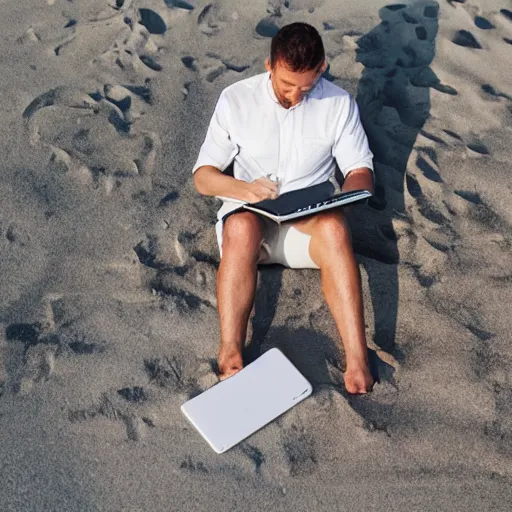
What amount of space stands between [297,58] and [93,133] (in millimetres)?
1617

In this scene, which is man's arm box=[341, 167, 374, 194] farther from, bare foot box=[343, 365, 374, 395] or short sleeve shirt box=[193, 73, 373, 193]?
bare foot box=[343, 365, 374, 395]

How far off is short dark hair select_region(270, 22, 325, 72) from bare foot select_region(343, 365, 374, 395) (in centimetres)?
133

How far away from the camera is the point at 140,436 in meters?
3.17

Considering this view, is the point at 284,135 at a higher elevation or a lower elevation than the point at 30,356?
higher

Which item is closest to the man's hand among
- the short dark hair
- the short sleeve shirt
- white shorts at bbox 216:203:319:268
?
white shorts at bbox 216:203:319:268

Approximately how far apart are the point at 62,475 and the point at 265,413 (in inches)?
33.5

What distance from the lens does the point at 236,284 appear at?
11.3ft

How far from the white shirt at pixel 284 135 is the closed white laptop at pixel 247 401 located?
0.72m

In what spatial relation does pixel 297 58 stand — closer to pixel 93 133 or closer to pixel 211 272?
pixel 211 272

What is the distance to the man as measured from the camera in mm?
3381

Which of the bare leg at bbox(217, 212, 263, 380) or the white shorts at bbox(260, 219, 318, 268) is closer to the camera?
the bare leg at bbox(217, 212, 263, 380)

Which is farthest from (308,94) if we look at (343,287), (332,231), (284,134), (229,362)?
(229,362)

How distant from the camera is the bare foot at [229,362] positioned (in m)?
3.36

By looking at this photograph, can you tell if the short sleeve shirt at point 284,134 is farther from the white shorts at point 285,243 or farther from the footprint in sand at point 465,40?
the footprint in sand at point 465,40
